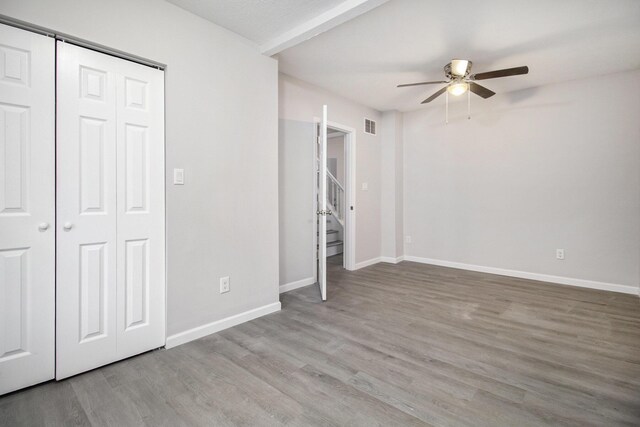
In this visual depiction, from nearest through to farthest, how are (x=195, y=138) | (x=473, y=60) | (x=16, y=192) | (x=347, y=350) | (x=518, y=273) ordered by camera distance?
(x=16, y=192)
(x=347, y=350)
(x=195, y=138)
(x=473, y=60)
(x=518, y=273)

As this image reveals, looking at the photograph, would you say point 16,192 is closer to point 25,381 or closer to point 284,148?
point 25,381

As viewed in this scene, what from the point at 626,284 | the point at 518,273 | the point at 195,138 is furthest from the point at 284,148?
the point at 626,284

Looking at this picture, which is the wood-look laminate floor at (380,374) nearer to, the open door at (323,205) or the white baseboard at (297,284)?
the open door at (323,205)

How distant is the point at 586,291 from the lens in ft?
11.9

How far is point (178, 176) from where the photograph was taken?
91.1 inches

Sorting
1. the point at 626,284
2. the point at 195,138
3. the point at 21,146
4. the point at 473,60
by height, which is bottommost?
the point at 626,284

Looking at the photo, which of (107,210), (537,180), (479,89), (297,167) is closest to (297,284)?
(297,167)

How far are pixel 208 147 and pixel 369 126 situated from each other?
318cm

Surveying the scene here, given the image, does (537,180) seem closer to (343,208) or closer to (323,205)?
(343,208)

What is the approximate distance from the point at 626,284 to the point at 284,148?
14.2 ft

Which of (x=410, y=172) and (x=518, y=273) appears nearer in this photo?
(x=518, y=273)

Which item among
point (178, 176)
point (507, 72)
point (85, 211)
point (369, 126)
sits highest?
point (369, 126)

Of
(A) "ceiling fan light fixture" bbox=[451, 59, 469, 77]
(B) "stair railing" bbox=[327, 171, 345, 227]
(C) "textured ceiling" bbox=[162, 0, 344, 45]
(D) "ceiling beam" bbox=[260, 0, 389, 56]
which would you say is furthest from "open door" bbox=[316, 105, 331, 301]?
(B) "stair railing" bbox=[327, 171, 345, 227]

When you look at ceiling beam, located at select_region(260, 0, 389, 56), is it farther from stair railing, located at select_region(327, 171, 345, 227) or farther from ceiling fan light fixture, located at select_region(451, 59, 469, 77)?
stair railing, located at select_region(327, 171, 345, 227)
